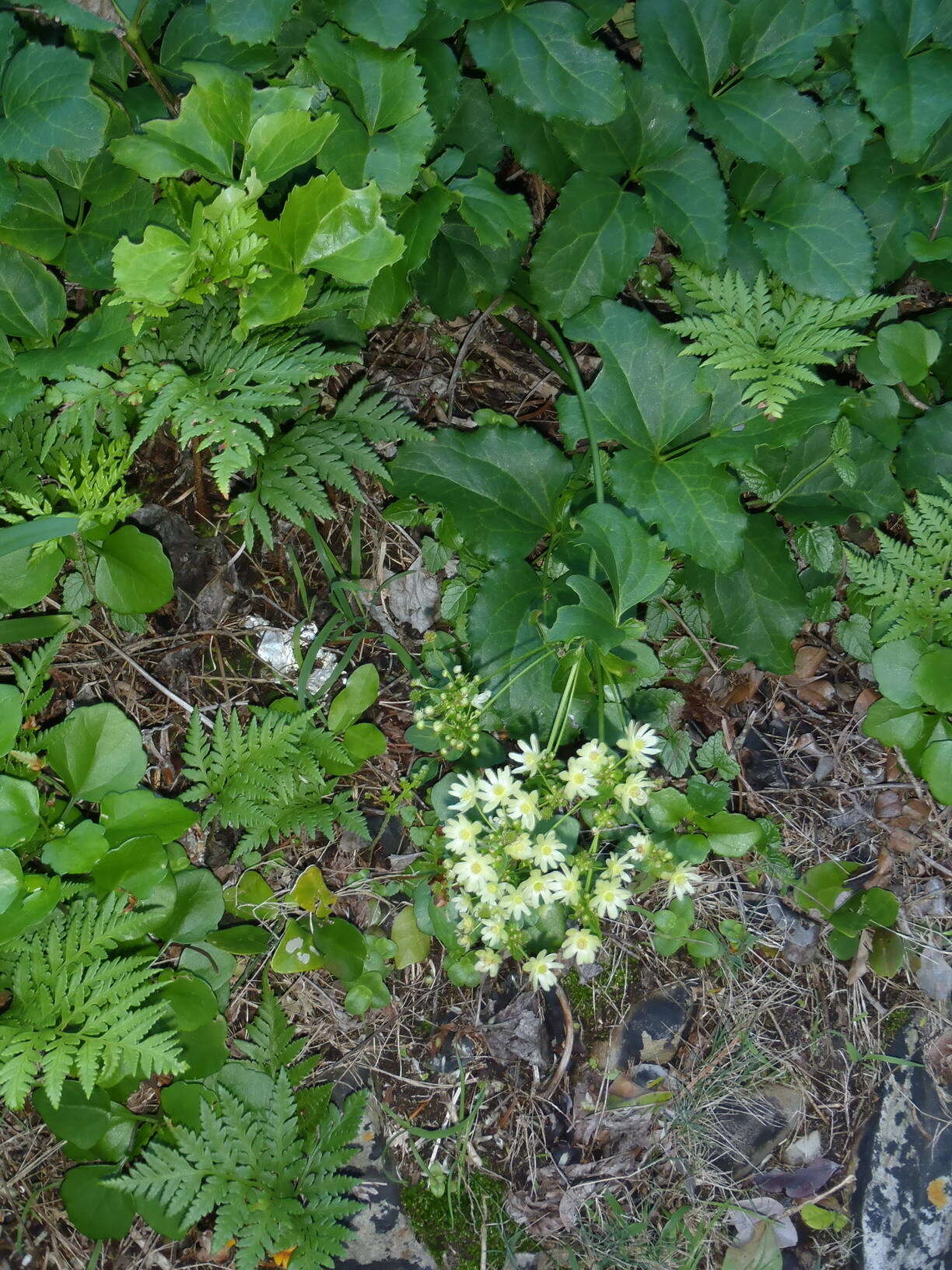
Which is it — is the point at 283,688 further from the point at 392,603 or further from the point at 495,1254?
the point at 495,1254

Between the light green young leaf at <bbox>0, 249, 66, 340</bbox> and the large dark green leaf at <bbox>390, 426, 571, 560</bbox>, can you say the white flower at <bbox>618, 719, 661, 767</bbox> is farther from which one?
the light green young leaf at <bbox>0, 249, 66, 340</bbox>

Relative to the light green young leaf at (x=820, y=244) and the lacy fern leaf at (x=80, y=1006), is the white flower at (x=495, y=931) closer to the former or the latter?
the lacy fern leaf at (x=80, y=1006)

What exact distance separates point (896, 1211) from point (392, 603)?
2.72 metres

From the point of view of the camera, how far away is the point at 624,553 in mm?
2182

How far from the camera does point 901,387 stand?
282 cm

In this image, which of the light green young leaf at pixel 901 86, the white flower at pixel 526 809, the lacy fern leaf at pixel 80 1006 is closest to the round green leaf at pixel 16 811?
the lacy fern leaf at pixel 80 1006

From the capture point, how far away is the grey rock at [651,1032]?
2.93 metres

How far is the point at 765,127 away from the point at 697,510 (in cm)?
98

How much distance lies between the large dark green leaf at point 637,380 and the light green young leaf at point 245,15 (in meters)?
0.98

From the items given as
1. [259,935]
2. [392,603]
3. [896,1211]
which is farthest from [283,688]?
[896,1211]

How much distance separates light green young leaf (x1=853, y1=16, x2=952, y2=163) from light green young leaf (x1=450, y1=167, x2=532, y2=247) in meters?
0.89

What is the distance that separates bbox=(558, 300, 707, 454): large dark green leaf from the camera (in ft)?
7.73

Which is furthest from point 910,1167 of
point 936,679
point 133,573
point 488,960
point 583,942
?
point 133,573

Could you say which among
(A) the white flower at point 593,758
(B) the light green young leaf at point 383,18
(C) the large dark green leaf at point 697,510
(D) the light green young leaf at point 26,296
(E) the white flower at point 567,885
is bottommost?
(E) the white flower at point 567,885
